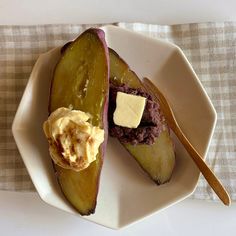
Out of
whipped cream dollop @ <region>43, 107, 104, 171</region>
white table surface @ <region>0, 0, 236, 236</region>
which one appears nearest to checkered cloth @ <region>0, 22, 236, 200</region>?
white table surface @ <region>0, 0, 236, 236</region>

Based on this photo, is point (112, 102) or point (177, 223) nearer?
point (112, 102)

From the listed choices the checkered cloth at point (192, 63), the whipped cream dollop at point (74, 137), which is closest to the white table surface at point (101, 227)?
the checkered cloth at point (192, 63)

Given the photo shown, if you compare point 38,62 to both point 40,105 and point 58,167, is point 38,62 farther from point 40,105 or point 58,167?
point 58,167

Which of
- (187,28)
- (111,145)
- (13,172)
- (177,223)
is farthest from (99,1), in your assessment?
(177,223)

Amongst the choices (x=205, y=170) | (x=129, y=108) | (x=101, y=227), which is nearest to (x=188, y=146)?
(x=205, y=170)

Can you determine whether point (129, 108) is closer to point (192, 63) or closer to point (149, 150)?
point (149, 150)
